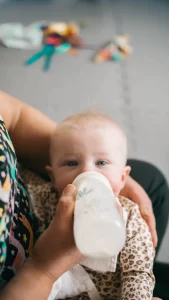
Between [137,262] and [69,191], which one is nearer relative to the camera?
[69,191]

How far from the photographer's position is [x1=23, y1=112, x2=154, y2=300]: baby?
2.53 ft

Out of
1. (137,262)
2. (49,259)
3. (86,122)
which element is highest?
(86,122)

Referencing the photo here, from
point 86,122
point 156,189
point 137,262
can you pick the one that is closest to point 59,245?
point 137,262

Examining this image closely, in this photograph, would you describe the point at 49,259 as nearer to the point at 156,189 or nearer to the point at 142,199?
the point at 142,199

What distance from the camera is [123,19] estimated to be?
8.32 ft

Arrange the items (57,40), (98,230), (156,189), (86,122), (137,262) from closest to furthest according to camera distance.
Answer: (98,230) < (137,262) < (86,122) < (156,189) < (57,40)

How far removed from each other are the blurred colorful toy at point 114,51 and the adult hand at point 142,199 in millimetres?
1337

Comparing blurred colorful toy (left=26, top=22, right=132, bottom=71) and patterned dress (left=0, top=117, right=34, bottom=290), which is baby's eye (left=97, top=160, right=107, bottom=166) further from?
blurred colorful toy (left=26, top=22, right=132, bottom=71)

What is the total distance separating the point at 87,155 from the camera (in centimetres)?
83

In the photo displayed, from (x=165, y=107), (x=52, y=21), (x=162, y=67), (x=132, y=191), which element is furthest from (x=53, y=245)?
(x=52, y=21)

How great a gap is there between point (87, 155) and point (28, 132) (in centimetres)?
21

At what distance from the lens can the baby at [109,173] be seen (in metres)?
0.77

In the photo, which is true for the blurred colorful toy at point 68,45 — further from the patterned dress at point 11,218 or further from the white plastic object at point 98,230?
the white plastic object at point 98,230

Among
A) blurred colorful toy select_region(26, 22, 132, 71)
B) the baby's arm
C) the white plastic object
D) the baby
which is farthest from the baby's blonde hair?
blurred colorful toy select_region(26, 22, 132, 71)
